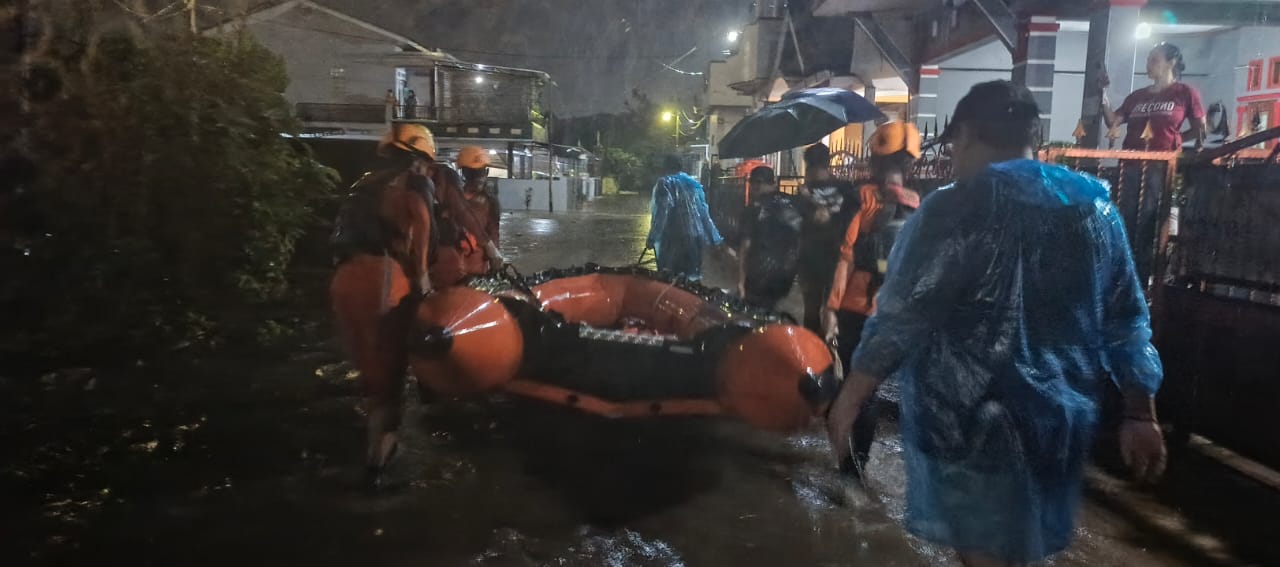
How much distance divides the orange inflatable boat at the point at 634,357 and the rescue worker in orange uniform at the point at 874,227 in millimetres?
376

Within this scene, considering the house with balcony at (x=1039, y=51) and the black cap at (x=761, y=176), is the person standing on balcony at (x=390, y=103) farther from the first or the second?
the black cap at (x=761, y=176)

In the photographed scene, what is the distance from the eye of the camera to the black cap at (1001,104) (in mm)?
2113

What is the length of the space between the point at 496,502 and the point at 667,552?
0.98 metres

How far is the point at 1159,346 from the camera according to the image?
506 centimetres


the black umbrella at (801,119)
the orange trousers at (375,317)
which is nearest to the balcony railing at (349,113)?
the black umbrella at (801,119)

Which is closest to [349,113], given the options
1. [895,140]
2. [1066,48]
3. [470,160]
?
[1066,48]

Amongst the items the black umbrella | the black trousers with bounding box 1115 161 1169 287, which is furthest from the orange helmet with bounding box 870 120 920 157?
the black umbrella

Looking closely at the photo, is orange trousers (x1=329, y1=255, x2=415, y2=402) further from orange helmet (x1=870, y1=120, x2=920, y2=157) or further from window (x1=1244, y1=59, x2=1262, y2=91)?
window (x1=1244, y1=59, x2=1262, y2=91)

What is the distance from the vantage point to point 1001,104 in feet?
6.95

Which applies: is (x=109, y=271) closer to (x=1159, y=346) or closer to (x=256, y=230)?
(x=256, y=230)

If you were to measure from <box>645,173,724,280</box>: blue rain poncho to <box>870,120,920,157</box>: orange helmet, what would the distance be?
8.25ft

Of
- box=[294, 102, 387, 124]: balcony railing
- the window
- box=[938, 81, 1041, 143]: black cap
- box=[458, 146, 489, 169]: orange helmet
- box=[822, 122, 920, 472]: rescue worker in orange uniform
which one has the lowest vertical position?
box=[822, 122, 920, 472]: rescue worker in orange uniform

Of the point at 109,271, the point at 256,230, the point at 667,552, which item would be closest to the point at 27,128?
the point at 109,271

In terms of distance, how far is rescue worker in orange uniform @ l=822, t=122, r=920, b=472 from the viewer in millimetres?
4531
